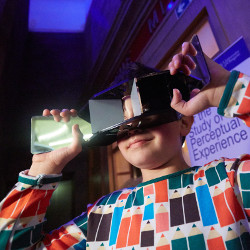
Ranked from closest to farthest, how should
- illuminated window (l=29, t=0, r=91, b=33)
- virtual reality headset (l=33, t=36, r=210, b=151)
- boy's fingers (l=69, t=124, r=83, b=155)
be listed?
virtual reality headset (l=33, t=36, r=210, b=151) → boy's fingers (l=69, t=124, r=83, b=155) → illuminated window (l=29, t=0, r=91, b=33)

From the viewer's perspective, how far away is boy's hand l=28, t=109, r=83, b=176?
0.69 m

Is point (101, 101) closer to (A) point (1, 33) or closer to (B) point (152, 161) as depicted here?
(B) point (152, 161)

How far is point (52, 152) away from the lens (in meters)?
0.72

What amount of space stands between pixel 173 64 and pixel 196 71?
0.24 feet

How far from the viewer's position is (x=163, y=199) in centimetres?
56

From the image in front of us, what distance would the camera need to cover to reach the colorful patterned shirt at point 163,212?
46cm

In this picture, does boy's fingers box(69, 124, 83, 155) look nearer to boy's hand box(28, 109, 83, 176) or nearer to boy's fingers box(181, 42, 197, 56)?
boy's hand box(28, 109, 83, 176)

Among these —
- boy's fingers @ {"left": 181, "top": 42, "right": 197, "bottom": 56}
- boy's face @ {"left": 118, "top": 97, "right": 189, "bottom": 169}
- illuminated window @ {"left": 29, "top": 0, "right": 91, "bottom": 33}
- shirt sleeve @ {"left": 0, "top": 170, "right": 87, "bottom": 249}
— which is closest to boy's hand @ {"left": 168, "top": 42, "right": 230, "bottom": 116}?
boy's fingers @ {"left": 181, "top": 42, "right": 197, "bottom": 56}

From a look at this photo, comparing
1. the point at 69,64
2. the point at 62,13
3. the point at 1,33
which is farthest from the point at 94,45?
the point at 1,33

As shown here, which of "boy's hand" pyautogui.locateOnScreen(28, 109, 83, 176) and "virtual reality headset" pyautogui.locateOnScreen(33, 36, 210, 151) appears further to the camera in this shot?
"boy's hand" pyautogui.locateOnScreen(28, 109, 83, 176)

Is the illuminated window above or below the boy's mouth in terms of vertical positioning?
above

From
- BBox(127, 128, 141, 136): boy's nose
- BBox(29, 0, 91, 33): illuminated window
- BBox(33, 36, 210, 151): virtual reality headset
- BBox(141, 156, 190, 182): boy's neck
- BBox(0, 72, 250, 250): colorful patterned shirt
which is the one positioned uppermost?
BBox(29, 0, 91, 33): illuminated window

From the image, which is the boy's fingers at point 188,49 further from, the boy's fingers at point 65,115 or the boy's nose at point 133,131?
the boy's fingers at point 65,115

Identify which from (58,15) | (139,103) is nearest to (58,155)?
(139,103)
